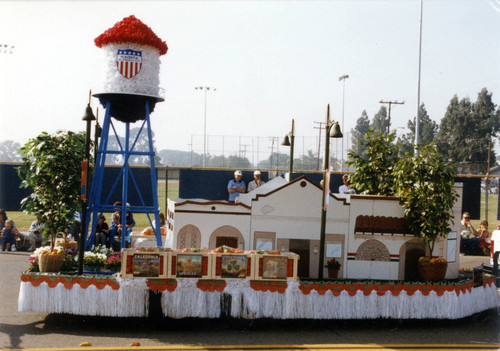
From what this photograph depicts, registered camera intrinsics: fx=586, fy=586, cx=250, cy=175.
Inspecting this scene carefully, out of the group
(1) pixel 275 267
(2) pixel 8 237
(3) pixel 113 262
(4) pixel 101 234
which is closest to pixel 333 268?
(1) pixel 275 267

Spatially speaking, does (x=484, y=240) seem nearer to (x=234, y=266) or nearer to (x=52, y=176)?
(x=234, y=266)

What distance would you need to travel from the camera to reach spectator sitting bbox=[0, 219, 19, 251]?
19.9 m

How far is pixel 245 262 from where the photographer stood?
1177cm

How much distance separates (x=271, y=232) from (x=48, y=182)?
5196mm

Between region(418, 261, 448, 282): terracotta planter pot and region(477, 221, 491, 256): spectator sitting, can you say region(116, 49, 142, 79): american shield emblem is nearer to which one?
region(418, 261, 448, 282): terracotta planter pot

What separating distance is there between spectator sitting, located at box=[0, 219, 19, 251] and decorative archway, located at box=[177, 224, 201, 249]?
9323mm

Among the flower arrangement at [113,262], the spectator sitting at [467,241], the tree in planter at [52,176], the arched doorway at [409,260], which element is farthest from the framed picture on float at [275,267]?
the spectator sitting at [467,241]

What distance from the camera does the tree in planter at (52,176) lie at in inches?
519

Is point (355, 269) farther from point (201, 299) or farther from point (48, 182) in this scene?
point (48, 182)

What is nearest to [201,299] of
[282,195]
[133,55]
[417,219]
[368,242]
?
[282,195]

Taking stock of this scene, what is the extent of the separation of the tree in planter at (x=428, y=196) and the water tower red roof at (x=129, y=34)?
6.84 meters

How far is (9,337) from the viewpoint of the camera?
34.5 ft

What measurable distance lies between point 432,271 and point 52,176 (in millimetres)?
8817

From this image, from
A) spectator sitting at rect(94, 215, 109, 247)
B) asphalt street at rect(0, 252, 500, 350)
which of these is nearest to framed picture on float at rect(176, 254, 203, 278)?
asphalt street at rect(0, 252, 500, 350)
